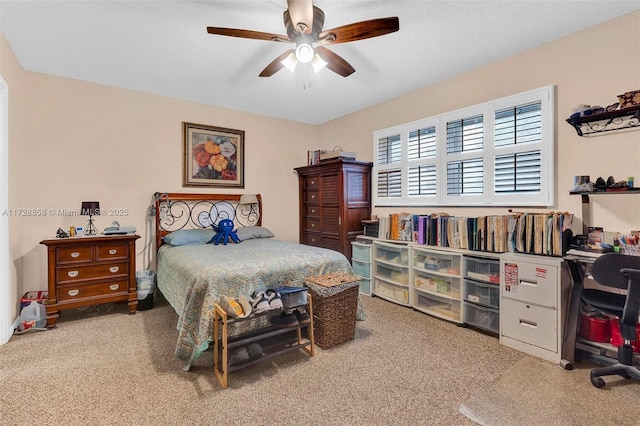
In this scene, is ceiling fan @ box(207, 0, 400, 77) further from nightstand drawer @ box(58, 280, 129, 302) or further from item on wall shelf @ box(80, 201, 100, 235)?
nightstand drawer @ box(58, 280, 129, 302)

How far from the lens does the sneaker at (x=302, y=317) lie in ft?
7.71

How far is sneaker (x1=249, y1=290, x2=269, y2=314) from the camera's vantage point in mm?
2131

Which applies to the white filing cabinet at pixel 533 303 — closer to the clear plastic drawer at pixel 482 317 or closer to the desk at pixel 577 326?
the desk at pixel 577 326

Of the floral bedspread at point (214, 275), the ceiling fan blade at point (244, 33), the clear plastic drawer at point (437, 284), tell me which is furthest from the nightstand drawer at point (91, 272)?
the clear plastic drawer at point (437, 284)

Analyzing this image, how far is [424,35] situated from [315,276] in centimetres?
231

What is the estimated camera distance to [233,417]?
168cm

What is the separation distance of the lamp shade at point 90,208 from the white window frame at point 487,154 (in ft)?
11.4

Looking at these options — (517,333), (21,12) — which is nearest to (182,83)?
(21,12)

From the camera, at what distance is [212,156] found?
4312mm

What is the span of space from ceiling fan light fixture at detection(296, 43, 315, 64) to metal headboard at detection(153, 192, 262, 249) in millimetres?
2753

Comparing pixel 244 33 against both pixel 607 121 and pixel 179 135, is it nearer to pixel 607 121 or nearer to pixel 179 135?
pixel 179 135

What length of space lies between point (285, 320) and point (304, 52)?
1.99 metres

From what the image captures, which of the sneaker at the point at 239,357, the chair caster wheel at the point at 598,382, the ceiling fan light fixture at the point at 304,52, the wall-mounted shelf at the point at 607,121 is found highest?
the ceiling fan light fixture at the point at 304,52

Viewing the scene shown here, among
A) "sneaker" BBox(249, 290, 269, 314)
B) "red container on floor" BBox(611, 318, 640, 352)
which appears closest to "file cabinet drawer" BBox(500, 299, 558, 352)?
"red container on floor" BBox(611, 318, 640, 352)
